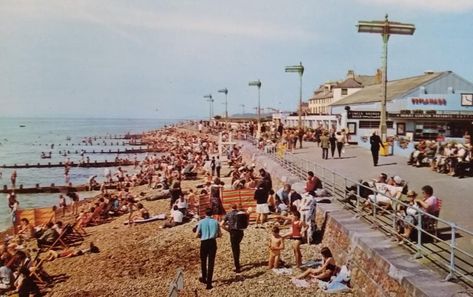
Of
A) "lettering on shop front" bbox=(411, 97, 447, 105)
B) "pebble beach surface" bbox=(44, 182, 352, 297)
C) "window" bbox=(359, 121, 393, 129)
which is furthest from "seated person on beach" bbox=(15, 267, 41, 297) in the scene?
"lettering on shop front" bbox=(411, 97, 447, 105)

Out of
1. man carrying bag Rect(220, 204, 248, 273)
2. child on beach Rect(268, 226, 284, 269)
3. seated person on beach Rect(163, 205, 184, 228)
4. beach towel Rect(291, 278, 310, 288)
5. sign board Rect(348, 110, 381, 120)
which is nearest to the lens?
beach towel Rect(291, 278, 310, 288)

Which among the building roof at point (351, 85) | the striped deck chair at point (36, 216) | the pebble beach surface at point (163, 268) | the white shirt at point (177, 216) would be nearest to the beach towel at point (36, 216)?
the striped deck chair at point (36, 216)

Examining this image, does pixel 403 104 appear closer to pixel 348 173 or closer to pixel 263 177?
pixel 348 173

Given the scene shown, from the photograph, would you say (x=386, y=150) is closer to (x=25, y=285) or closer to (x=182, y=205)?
(x=182, y=205)

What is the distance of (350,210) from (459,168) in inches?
242

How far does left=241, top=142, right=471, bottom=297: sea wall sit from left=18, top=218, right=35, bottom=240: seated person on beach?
38.9 feet

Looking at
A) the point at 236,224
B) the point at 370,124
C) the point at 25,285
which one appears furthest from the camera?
the point at 370,124

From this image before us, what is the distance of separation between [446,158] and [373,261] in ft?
32.3

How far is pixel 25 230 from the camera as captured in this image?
19.2 meters

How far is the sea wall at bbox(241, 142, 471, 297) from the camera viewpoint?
614cm

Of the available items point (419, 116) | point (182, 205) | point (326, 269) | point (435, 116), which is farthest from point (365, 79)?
point (326, 269)

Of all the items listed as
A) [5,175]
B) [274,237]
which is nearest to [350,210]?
[274,237]

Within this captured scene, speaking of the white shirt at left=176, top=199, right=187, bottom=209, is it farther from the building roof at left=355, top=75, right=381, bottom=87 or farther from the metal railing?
the building roof at left=355, top=75, right=381, bottom=87

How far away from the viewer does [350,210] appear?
436 inches
